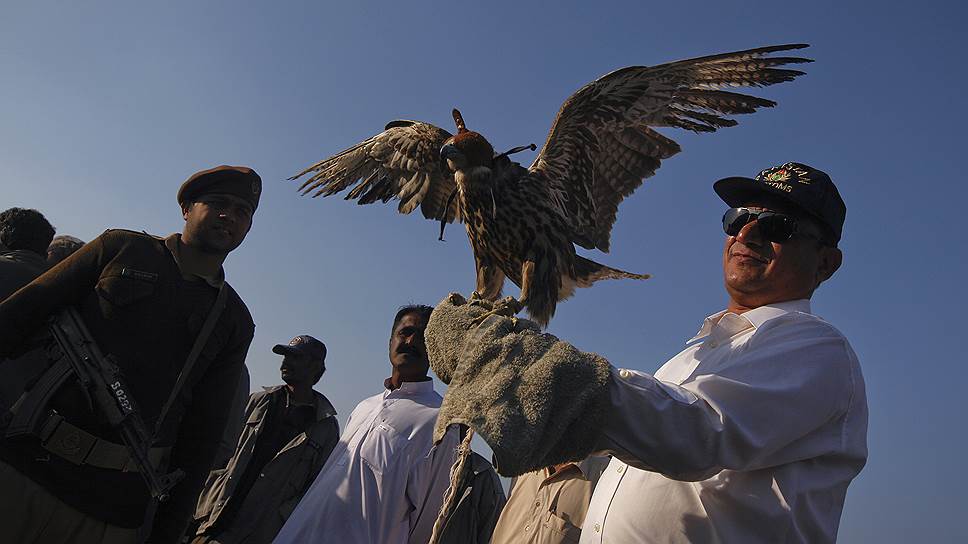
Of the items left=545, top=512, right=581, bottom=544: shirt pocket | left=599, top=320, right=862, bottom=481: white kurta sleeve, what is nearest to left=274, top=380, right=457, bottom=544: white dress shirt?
left=545, top=512, right=581, bottom=544: shirt pocket

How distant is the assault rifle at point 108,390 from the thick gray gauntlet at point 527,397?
6.52ft

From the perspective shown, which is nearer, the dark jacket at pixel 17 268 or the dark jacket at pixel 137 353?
the dark jacket at pixel 137 353

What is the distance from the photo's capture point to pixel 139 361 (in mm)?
3074

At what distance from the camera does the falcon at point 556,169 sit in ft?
12.2

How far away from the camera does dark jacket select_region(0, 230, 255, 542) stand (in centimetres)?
292

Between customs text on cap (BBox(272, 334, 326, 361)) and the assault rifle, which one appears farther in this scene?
customs text on cap (BBox(272, 334, 326, 361))

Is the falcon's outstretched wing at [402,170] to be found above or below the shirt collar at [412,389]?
above

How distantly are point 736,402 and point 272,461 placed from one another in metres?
4.46

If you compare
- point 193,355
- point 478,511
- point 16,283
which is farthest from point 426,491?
point 16,283

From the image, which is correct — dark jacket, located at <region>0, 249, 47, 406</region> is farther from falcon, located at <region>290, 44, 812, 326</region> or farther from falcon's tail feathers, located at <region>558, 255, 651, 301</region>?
falcon's tail feathers, located at <region>558, 255, 651, 301</region>

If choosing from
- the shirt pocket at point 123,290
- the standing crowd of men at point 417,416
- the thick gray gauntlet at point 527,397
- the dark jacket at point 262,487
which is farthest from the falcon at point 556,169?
the dark jacket at point 262,487

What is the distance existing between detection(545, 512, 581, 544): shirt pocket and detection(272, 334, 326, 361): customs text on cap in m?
3.26

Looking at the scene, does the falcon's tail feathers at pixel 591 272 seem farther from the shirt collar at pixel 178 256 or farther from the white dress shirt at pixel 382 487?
the shirt collar at pixel 178 256

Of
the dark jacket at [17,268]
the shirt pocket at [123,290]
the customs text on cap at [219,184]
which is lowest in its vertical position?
the shirt pocket at [123,290]
